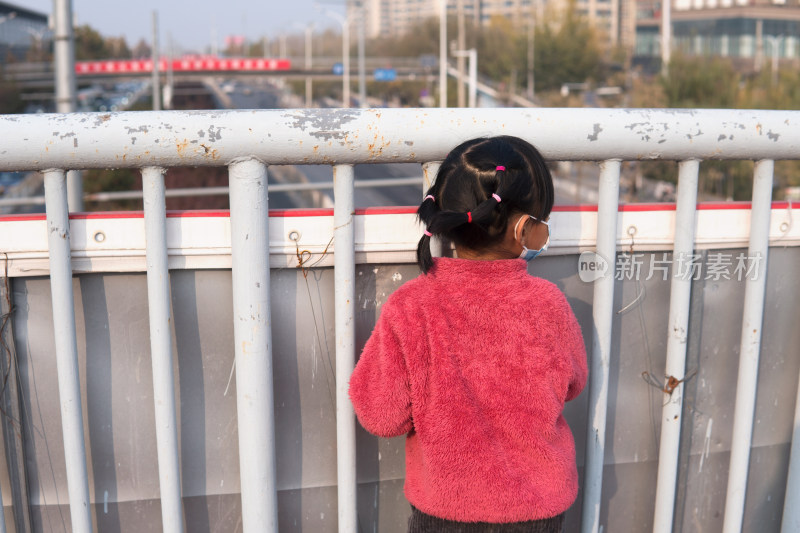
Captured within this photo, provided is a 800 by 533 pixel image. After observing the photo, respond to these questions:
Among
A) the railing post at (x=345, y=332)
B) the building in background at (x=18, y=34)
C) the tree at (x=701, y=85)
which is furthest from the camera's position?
the building in background at (x=18, y=34)

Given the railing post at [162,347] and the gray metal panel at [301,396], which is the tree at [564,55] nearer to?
the gray metal panel at [301,396]

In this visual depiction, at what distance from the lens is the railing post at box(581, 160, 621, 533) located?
1.93 metres

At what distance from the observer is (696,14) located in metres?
61.2

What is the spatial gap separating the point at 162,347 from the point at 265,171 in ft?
1.45

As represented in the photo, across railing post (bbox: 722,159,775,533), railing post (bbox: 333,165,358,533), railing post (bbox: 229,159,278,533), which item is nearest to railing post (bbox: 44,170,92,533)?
railing post (bbox: 229,159,278,533)

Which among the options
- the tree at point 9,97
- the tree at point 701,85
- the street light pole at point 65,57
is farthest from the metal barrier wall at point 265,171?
the tree at point 9,97

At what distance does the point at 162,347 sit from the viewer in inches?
70.2

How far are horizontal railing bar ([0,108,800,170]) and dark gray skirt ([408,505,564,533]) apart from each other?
783 millimetres

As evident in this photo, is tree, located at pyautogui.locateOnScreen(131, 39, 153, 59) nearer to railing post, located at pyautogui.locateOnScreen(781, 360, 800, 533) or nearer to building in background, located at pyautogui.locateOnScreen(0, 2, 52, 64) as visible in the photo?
building in background, located at pyautogui.locateOnScreen(0, 2, 52, 64)

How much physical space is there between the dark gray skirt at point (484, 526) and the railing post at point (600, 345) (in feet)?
1.04

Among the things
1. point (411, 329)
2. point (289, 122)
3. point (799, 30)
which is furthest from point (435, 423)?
point (799, 30)

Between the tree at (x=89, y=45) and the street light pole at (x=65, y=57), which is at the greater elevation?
the tree at (x=89, y=45)

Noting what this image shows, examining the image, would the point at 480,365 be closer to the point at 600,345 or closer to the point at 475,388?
the point at 475,388

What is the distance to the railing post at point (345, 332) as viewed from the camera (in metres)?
1.81
